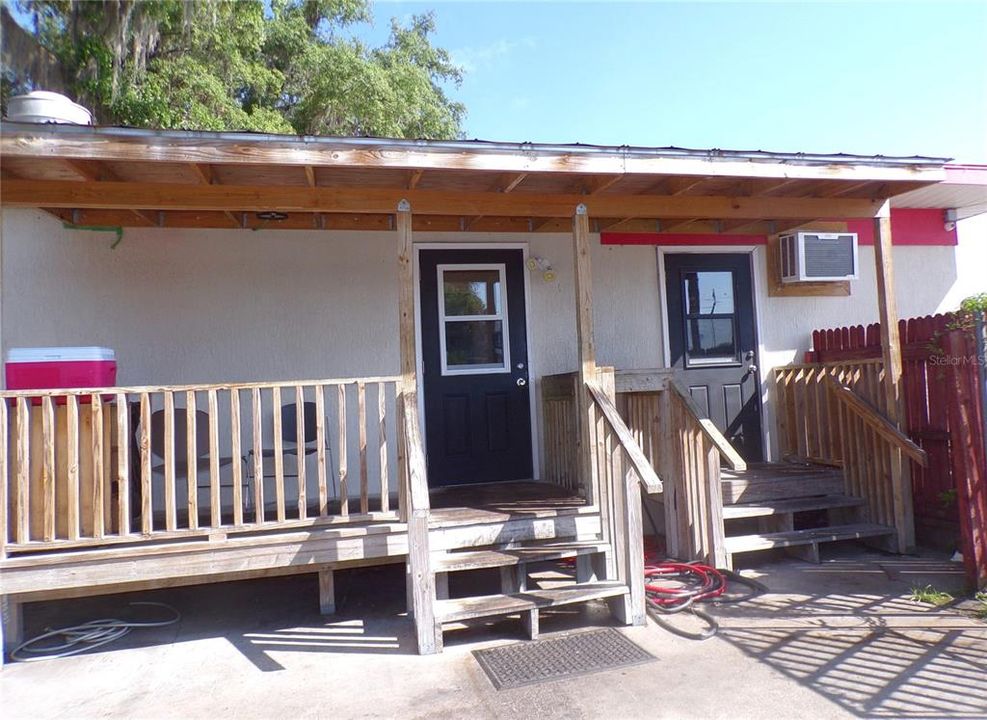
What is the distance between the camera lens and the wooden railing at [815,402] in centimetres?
527

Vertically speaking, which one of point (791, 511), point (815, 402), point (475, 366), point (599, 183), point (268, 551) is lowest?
point (791, 511)

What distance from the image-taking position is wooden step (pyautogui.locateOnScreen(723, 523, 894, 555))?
4.64m

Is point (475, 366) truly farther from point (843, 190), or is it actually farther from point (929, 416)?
point (929, 416)

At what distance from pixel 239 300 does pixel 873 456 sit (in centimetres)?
525

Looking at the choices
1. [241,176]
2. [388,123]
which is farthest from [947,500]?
[388,123]

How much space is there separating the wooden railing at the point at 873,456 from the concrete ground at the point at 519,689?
645mm

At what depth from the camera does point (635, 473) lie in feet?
12.1

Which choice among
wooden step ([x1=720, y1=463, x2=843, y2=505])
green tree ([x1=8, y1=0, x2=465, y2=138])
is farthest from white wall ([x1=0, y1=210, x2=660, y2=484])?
green tree ([x1=8, y1=0, x2=465, y2=138])

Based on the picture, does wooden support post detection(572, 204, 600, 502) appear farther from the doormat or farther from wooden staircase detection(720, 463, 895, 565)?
wooden staircase detection(720, 463, 895, 565)

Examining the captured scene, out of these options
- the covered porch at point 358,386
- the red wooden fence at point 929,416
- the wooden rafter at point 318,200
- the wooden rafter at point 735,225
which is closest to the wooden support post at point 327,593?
the covered porch at point 358,386

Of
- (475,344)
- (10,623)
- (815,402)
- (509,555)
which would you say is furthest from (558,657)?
(815,402)

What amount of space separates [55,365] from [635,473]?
11.1 ft

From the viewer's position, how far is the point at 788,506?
16.4 ft

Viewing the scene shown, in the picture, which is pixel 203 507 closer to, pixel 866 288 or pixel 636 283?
pixel 636 283
